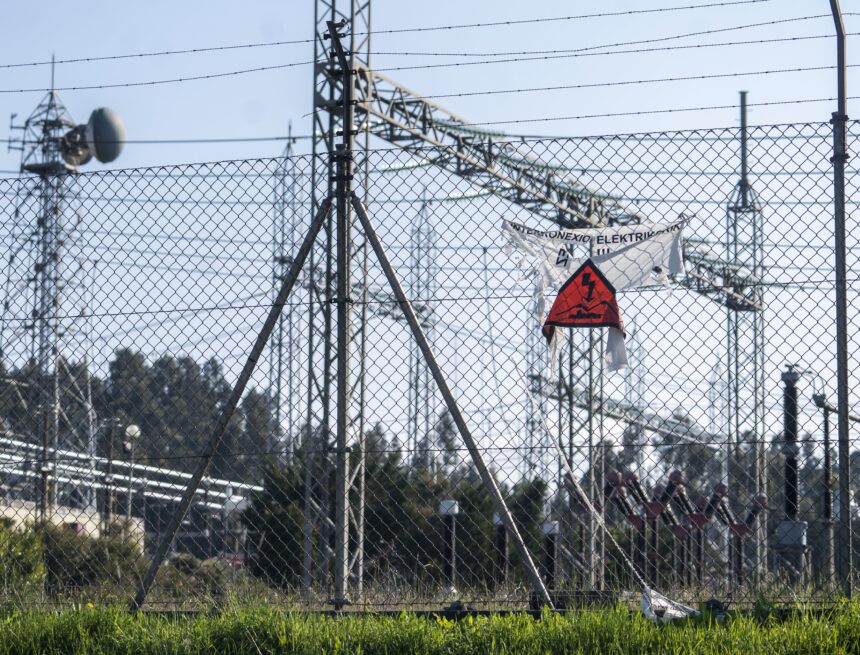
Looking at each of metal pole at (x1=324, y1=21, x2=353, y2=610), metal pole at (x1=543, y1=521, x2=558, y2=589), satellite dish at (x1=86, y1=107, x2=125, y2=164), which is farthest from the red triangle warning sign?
satellite dish at (x1=86, y1=107, x2=125, y2=164)

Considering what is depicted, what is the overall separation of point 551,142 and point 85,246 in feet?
8.40

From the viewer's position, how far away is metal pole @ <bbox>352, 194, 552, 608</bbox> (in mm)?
5273

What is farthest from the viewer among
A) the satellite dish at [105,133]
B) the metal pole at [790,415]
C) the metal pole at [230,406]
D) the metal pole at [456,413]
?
the satellite dish at [105,133]

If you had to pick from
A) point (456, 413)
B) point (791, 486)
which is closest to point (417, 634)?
point (456, 413)

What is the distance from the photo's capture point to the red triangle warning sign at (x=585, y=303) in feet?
17.6

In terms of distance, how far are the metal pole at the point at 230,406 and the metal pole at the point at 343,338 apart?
0.13m

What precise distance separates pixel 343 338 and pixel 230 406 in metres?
0.65

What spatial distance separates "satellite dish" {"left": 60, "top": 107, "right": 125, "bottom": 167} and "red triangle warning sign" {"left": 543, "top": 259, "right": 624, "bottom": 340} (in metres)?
20.6

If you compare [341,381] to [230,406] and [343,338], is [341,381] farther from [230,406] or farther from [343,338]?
[230,406]

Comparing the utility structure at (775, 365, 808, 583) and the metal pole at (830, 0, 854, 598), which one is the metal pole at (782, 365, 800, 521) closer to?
the utility structure at (775, 365, 808, 583)

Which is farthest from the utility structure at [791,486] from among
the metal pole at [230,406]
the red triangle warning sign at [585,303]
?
the metal pole at [230,406]

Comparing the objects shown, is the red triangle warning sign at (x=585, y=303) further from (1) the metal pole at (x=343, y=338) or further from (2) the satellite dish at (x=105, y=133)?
(2) the satellite dish at (x=105, y=133)

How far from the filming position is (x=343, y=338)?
18.9 feet

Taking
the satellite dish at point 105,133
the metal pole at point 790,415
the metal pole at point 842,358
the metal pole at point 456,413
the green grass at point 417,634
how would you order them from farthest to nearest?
the satellite dish at point 105,133
the metal pole at point 790,415
the metal pole at point 456,413
the metal pole at point 842,358
the green grass at point 417,634
